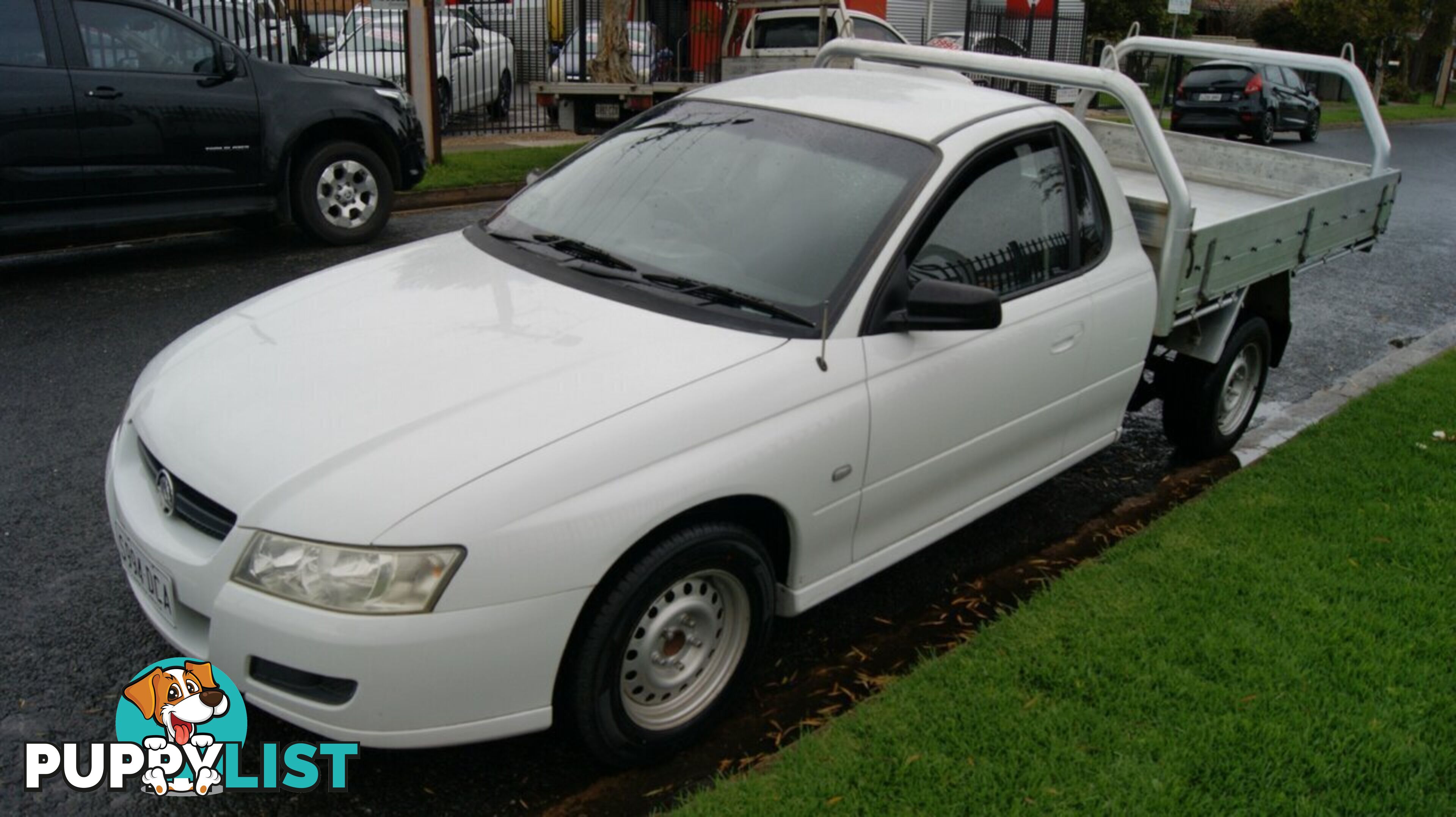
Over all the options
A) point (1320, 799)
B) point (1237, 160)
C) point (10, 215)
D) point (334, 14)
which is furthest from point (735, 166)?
point (334, 14)

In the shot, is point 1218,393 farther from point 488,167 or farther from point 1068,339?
point 488,167

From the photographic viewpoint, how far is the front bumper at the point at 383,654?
276cm

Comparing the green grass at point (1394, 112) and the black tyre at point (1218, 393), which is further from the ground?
the black tyre at point (1218, 393)

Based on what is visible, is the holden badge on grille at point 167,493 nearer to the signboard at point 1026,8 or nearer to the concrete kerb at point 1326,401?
the concrete kerb at point 1326,401

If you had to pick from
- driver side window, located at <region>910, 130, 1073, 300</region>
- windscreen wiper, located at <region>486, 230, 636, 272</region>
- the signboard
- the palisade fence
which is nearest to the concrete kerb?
driver side window, located at <region>910, 130, 1073, 300</region>

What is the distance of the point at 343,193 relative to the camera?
9.40 meters

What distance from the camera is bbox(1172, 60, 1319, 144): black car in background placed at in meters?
23.5

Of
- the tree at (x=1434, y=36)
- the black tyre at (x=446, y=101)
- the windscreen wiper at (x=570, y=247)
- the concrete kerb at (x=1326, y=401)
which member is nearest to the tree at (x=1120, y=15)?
the tree at (x=1434, y=36)

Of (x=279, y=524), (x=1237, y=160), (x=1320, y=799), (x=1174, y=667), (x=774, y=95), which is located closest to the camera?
(x=279, y=524)

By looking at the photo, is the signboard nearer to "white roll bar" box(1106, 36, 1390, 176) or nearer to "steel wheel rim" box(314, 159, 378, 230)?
"steel wheel rim" box(314, 159, 378, 230)

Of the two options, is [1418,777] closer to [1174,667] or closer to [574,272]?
[1174,667]

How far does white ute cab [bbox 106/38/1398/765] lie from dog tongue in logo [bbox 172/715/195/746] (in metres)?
0.31

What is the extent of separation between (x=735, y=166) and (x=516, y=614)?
6.28 ft

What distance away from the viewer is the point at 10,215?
7.83m
